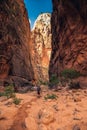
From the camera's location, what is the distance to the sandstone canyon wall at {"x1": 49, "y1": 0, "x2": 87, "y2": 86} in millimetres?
28438

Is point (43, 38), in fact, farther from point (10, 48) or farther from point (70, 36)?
point (70, 36)

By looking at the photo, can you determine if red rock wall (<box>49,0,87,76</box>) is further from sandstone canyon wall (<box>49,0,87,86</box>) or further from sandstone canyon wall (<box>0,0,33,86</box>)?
sandstone canyon wall (<box>0,0,33,86</box>)

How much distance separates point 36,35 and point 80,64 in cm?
6931

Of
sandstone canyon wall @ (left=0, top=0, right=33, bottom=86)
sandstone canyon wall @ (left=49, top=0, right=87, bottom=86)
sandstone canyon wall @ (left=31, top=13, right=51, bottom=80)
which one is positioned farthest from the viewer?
sandstone canyon wall @ (left=31, top=13, right=51, bottom=80)

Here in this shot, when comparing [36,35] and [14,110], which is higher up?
[36,35]

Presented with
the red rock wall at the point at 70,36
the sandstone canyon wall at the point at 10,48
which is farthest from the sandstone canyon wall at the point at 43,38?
the red rock wall at the point at 70,36

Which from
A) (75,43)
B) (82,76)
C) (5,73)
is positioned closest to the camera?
(82,76)

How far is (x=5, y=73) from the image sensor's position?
32500 millimetres

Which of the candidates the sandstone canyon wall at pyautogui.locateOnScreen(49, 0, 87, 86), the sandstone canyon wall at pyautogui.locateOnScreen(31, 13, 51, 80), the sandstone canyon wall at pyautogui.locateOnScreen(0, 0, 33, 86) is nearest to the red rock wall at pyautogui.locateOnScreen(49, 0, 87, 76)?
the sandstone canyon wall at pyautogui.locateOnScreen(49, 0, 87, 86)

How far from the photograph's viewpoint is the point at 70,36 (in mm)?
31641

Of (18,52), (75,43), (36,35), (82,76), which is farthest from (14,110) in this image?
(36,35)

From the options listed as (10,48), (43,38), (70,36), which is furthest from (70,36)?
(43,38)

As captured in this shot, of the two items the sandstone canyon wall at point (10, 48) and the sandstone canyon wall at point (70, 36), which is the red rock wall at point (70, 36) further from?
the sandstone canyon wall at point (10, 48)

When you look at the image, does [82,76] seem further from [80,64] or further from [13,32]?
[13,32]
